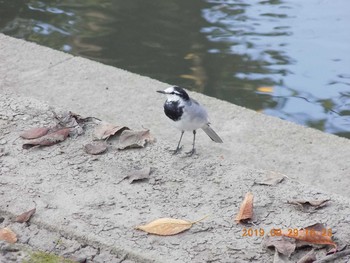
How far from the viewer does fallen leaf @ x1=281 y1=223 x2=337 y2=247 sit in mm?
3750

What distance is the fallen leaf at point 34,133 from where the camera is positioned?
470cm

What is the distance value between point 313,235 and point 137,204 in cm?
92

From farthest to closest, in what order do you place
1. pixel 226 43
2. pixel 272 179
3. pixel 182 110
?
1. pixel 226 43
2. pixel 182 110
3. pixel 272 179

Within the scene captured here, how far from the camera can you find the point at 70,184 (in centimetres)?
430

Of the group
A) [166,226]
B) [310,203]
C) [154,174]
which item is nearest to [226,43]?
[154,174]

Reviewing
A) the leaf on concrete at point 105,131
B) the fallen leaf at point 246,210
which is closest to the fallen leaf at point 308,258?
the fallen leaf at point 246,210

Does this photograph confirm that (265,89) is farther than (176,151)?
Yes

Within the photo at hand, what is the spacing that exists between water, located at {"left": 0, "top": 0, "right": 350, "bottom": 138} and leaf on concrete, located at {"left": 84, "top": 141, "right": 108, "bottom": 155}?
2332mm

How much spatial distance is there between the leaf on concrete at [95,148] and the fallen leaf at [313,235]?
1.25 metres

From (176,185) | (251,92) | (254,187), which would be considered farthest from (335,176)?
(251,92)

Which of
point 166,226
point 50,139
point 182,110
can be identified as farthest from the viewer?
point 50,139

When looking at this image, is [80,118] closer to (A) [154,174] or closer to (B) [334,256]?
(A) [154,174]

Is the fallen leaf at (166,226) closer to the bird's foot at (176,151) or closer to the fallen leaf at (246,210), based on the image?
the fallen leaf at (246,210)

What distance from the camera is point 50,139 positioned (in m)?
4.69
